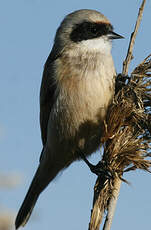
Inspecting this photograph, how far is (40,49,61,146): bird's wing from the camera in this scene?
5669mm

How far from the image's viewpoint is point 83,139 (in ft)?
17.6

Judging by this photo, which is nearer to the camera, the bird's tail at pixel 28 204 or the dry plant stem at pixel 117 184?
the dry plant stem at pixel 117 184

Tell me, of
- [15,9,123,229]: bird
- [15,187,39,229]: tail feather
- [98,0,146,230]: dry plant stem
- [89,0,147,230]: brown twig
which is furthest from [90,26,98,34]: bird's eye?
[15,187,39,229]: tail feather

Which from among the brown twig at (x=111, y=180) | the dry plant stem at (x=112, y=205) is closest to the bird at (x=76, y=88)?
the brown twig at (x=111, y=180)

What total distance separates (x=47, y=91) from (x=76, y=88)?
83 cm

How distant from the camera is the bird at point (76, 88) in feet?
16.4

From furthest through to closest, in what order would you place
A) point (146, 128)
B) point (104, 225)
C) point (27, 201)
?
1. point (27, 201)
2. point (146, 128)
3. point (104, 225)

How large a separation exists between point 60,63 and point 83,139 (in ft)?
3.48

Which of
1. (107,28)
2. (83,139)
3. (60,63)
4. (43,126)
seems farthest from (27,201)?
(107,28)

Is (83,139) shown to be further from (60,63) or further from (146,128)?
(146,128)

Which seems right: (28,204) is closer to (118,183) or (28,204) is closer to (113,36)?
(113,36)

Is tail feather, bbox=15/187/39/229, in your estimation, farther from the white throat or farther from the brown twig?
the brown twig

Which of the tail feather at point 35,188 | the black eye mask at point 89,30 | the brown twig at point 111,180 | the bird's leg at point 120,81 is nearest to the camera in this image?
the brown twig at point 111,180

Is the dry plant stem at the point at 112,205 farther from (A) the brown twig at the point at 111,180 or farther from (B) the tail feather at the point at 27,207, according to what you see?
(B) the tail feather at the point at 27,207
